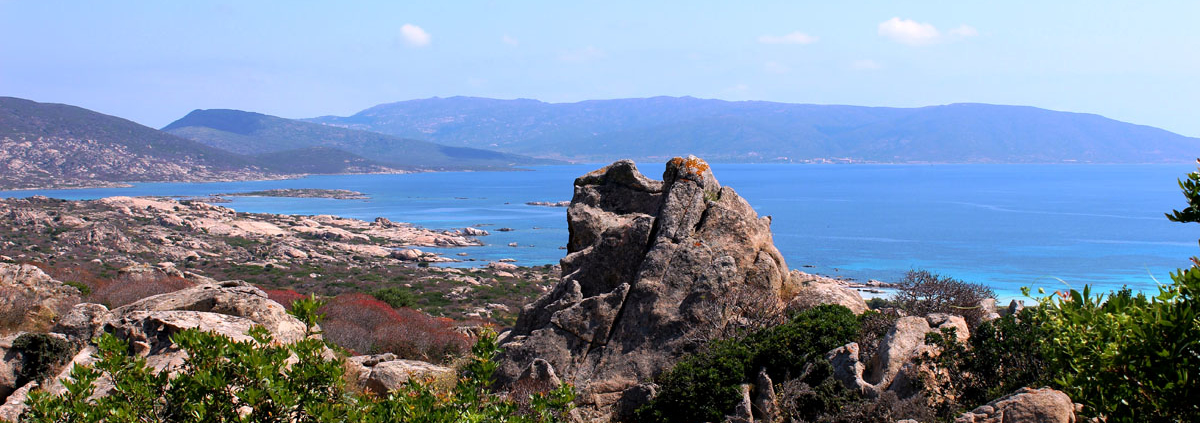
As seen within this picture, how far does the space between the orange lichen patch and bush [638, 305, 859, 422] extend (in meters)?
4.43

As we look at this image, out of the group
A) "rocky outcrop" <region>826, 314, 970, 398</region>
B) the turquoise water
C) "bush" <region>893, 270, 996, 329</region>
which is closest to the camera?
"rocky outcrop" <region>826, 314, 970, 398</region>

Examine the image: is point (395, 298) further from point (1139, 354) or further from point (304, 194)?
point (304, 194)

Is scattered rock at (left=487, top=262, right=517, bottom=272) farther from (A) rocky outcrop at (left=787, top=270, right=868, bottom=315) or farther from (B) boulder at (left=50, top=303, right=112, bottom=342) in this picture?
(A) rocky outcrop at (left=787, top=270, right=868, bottom=315)

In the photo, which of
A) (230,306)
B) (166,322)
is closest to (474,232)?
(230,306)

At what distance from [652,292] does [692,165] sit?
139 inches

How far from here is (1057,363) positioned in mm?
6164

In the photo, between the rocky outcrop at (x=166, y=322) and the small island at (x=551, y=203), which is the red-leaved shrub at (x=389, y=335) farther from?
the small island at (x=551, y=203)

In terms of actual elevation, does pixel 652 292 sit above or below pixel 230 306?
above

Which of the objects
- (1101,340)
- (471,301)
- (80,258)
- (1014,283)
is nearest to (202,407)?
(1101,340)

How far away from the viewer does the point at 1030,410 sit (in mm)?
A: 7039

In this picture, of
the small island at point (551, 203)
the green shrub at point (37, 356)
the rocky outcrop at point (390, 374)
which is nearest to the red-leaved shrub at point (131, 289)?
the green shrub at point (37, 356)

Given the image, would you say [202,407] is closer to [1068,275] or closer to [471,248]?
[1068,275]

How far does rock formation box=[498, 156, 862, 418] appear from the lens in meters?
12.5

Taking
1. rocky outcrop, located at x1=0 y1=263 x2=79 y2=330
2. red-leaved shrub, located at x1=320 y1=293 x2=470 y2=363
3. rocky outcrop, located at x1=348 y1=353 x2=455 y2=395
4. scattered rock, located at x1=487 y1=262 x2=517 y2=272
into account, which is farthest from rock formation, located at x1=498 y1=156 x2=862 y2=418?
scattered rock, located at x1=487 y1=262 x2=517 y2=272
